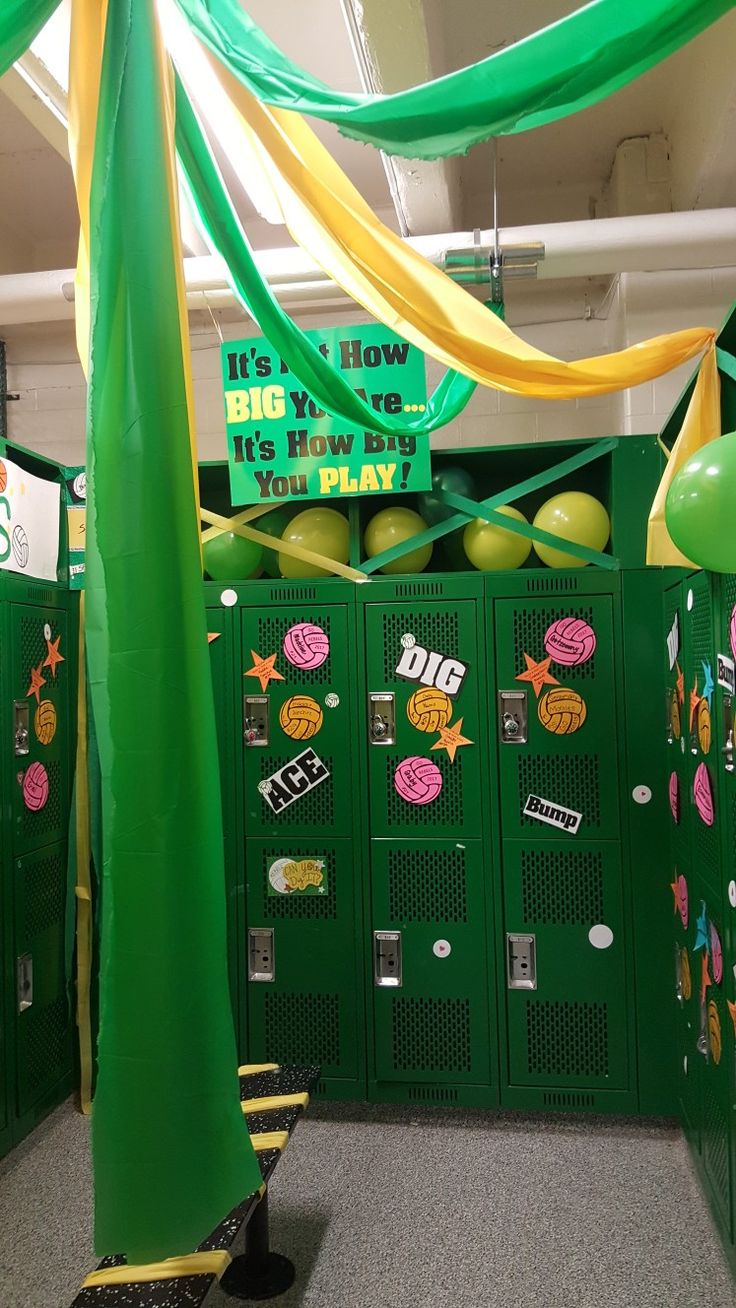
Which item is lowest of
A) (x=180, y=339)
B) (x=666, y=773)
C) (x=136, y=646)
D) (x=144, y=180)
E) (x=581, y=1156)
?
(x=581, y=1156)

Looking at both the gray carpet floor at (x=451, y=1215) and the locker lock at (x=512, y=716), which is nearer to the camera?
the gray carpet floor at (x=451, y=1215)

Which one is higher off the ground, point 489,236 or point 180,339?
point 489,236

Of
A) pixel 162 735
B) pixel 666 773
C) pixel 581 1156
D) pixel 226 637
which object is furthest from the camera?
pixel 226 637

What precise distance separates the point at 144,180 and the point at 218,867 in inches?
38.5

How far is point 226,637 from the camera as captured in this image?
3.36 metres

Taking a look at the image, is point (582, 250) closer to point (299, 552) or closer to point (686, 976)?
point (299, 552)

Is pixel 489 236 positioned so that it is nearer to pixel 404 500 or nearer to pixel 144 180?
pixel 404 500

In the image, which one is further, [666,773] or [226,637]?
[226,637]

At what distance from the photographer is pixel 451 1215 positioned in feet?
8.38

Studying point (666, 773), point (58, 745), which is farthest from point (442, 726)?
point (58, 745)

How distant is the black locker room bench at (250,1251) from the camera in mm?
1685

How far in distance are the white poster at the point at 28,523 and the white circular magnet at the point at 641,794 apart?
2342 millimetres

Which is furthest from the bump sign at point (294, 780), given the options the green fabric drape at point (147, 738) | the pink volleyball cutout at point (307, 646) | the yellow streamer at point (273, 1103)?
the green fabric drape at point (147, 738)

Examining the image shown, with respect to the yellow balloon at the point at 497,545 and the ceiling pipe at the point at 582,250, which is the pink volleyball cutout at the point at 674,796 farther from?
the ceiling pipe at the point at 582,250
